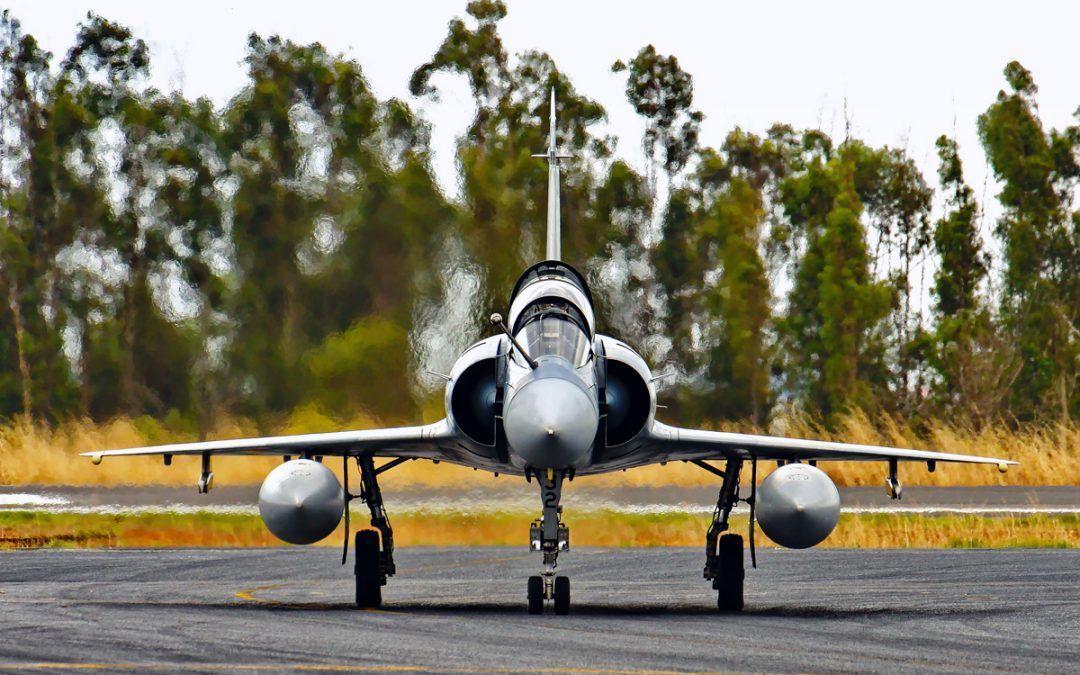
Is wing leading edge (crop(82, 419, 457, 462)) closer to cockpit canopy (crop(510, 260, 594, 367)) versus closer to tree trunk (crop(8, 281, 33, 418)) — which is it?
cockpit canopy (crop(510, 260, 594, 367))

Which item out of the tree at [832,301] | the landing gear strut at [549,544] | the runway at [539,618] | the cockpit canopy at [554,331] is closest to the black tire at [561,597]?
the landing gear strut at [549,544]

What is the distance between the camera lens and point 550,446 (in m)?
11.4

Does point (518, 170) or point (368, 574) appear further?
point (518, 170)

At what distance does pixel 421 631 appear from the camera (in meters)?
11.1

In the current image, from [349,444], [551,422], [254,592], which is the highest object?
[551,422]

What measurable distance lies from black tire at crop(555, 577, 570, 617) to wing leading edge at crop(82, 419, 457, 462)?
4.97 feet

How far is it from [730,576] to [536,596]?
2.14m

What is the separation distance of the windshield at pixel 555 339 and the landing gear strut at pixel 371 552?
233 cm

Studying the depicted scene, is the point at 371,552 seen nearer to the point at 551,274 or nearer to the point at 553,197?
the point at 551,274

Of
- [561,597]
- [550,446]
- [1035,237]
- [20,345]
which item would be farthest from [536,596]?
[1035,237]

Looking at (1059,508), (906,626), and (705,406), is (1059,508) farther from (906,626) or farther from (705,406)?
(906,626)

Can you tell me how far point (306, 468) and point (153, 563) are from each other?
21.5 ft

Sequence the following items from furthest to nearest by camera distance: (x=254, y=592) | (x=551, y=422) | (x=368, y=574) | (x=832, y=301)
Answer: (x=832, y=301) → (x=254, y=592) → (x=368, y=574) → (x=551, y=422)

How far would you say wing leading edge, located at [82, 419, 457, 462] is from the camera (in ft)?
44.1
